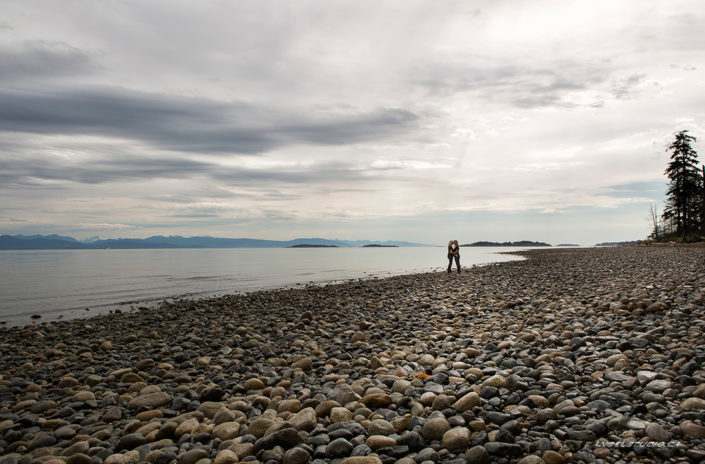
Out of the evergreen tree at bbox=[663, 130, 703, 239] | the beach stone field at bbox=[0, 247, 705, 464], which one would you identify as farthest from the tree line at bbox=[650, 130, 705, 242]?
the beach stone field at bbox=[0, 247, 705, 464]

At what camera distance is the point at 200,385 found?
6980 millimetres

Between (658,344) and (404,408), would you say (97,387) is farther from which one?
(658,344)

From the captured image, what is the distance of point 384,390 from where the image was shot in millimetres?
5789

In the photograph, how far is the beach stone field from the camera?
161 inches

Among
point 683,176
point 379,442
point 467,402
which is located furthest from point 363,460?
point 683,176

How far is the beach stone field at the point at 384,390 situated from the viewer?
410 centimetres

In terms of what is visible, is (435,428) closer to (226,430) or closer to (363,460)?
(363,460)

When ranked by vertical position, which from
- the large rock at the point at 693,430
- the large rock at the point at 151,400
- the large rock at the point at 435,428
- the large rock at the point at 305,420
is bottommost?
the large rock at the point at 151,400

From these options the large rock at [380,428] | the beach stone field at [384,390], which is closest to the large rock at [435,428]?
the beach stone field at [384,390]

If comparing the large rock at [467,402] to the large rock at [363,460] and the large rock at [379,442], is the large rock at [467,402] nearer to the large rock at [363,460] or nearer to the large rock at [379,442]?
the large rock at [379,442]

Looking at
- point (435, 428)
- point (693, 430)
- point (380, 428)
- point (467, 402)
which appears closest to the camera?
point (693, 430)

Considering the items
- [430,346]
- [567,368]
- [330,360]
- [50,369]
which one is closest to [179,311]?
[50,369]

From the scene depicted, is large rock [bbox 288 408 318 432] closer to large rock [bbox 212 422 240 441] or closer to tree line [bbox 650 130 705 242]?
large rock [bbox 212 422 240 441]

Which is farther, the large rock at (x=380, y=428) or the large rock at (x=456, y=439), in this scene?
the large rock at (x=380, y=428)
